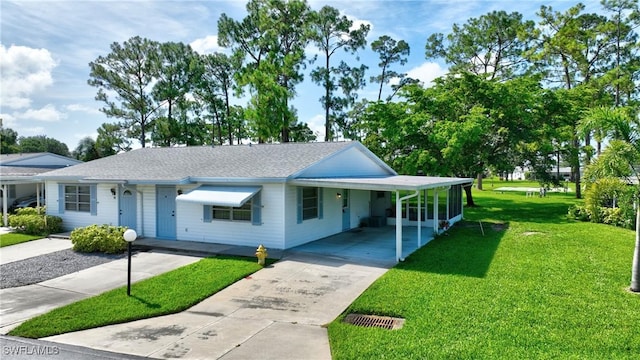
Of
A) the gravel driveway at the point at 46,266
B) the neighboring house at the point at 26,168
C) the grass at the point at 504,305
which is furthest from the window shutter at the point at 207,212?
the neighboring house at the point at 26,168

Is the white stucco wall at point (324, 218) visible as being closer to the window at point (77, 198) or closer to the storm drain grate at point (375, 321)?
the storm drain grate at point (375, 321)

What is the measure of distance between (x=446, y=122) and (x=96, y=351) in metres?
21.3

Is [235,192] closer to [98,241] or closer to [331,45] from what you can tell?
[98,241]

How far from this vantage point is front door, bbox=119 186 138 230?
620 inches

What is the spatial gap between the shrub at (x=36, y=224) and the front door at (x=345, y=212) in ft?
40.4

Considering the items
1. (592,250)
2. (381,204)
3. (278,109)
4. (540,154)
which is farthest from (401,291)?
(278,109)

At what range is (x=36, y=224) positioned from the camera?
16.5 meters

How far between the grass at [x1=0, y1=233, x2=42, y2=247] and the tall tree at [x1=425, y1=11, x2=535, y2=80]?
32.6 metres

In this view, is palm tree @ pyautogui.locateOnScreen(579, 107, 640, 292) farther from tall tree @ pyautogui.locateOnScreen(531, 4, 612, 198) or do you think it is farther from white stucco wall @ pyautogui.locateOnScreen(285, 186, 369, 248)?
tall tree @ pyautogui.locateOnScreen(531, 4, 612, 198)

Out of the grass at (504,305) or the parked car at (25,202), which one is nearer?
the grass at (504,305)

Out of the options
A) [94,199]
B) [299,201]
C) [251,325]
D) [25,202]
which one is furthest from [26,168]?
[251,325]

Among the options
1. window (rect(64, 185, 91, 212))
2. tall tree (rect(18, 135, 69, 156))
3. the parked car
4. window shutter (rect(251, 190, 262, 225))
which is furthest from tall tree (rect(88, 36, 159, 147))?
tall tree (rect(18, 135, 69, 156))

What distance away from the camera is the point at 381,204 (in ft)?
65.8

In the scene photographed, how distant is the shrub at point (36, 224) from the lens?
54.3 feet
